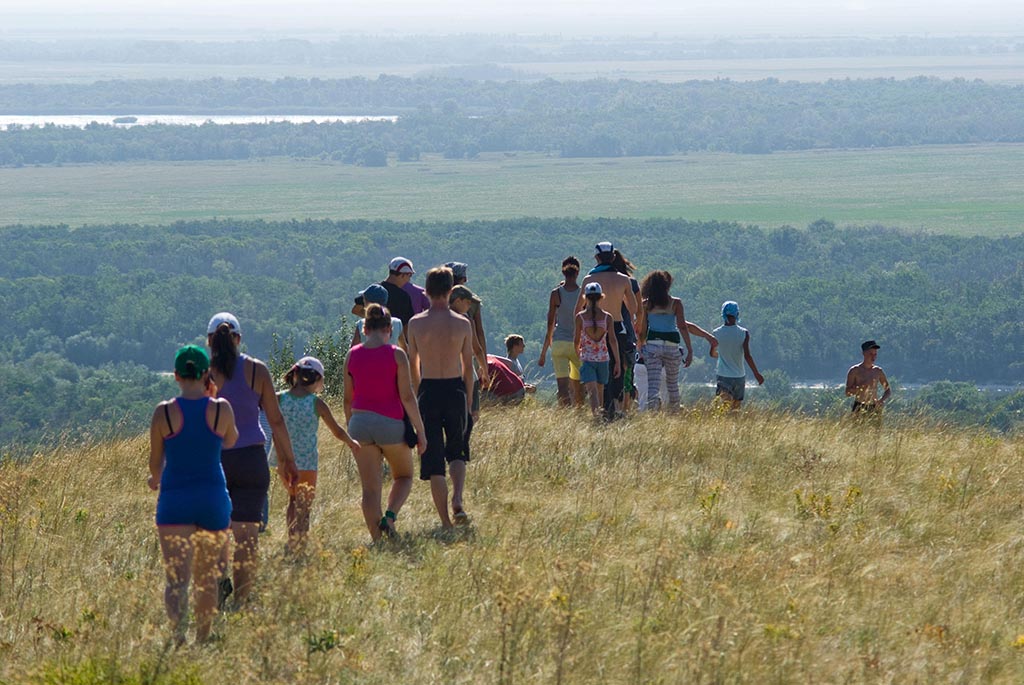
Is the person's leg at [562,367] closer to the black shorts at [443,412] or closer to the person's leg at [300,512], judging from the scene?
the black shorts at [443,412]

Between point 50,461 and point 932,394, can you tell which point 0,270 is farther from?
point 50,461

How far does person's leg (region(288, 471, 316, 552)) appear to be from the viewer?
6191 millimetres

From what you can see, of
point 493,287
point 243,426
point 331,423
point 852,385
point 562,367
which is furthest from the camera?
point 493,287

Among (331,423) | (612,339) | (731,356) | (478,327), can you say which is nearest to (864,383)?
(731,356)

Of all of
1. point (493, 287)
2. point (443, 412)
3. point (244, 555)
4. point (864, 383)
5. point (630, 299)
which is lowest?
point (493, 287)

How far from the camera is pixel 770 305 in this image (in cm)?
11100

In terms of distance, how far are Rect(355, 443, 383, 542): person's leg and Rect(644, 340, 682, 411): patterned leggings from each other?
464 cm

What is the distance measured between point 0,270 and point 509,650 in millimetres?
140648

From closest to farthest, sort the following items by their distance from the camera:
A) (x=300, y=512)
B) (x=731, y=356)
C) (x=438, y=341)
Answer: (x=300, y=512)
(x=438, y=341)
(x=731, y=356)

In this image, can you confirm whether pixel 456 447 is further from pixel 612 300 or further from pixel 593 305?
pixel 612 300

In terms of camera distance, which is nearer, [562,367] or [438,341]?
[438,341]

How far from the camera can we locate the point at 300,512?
6535mm

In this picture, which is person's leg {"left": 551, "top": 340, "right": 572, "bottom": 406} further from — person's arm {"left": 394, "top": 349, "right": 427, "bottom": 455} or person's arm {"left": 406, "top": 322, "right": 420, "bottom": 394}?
person's arm {"left": 394, "top": 349, "right": 427, "bottom": 455}

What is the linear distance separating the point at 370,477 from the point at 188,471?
5.75ft
